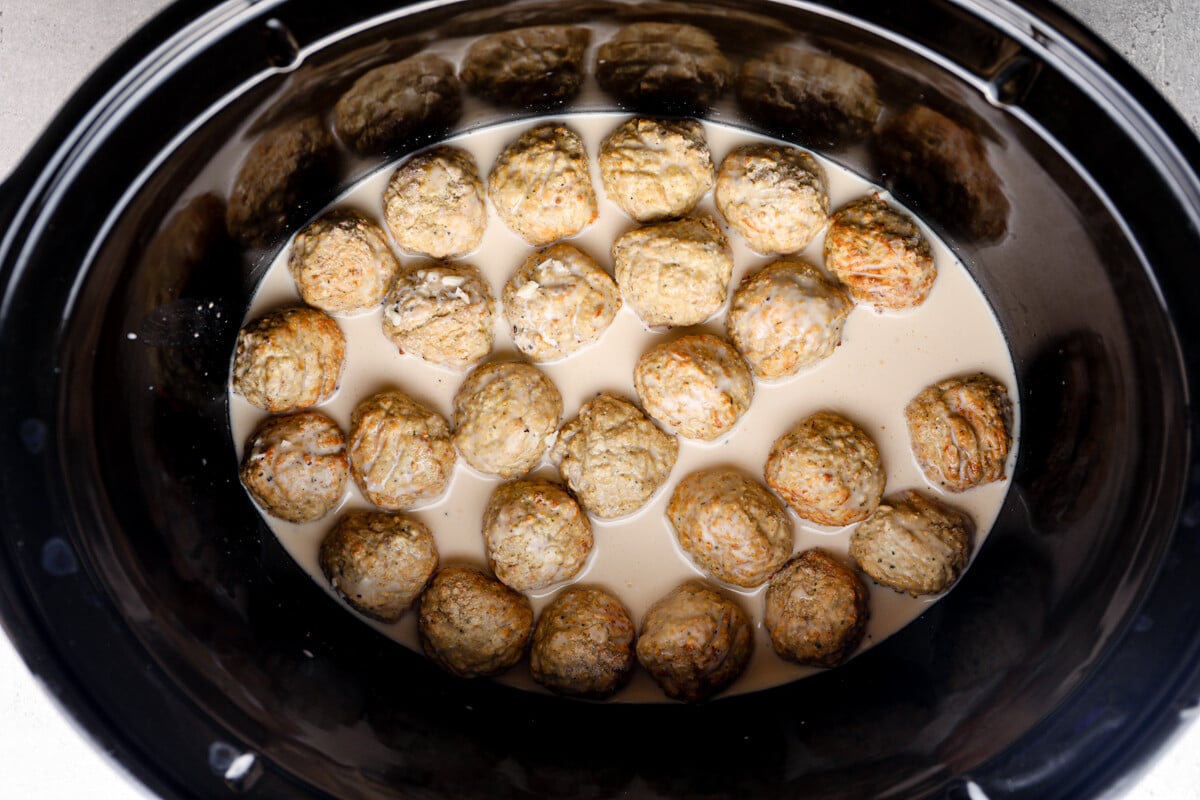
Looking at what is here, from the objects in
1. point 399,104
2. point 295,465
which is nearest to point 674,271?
point 399,104

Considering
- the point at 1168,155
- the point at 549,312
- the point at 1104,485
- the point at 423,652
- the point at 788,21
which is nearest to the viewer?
the point at 1168,155

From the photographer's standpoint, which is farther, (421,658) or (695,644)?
(421,658)

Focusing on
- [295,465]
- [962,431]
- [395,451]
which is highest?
[962,431]

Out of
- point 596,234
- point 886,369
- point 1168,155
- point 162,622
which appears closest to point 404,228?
point 596,234

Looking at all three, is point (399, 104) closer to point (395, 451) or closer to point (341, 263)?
point (341, 263)

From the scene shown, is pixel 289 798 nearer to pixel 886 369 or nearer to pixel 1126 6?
pixel 886 369

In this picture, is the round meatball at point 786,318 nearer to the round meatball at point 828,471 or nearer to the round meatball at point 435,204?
the round meatball at point 828,471

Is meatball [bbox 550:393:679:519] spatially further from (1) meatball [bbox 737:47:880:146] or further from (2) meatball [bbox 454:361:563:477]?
(1) meatball [bbox 737:47:880:146]
